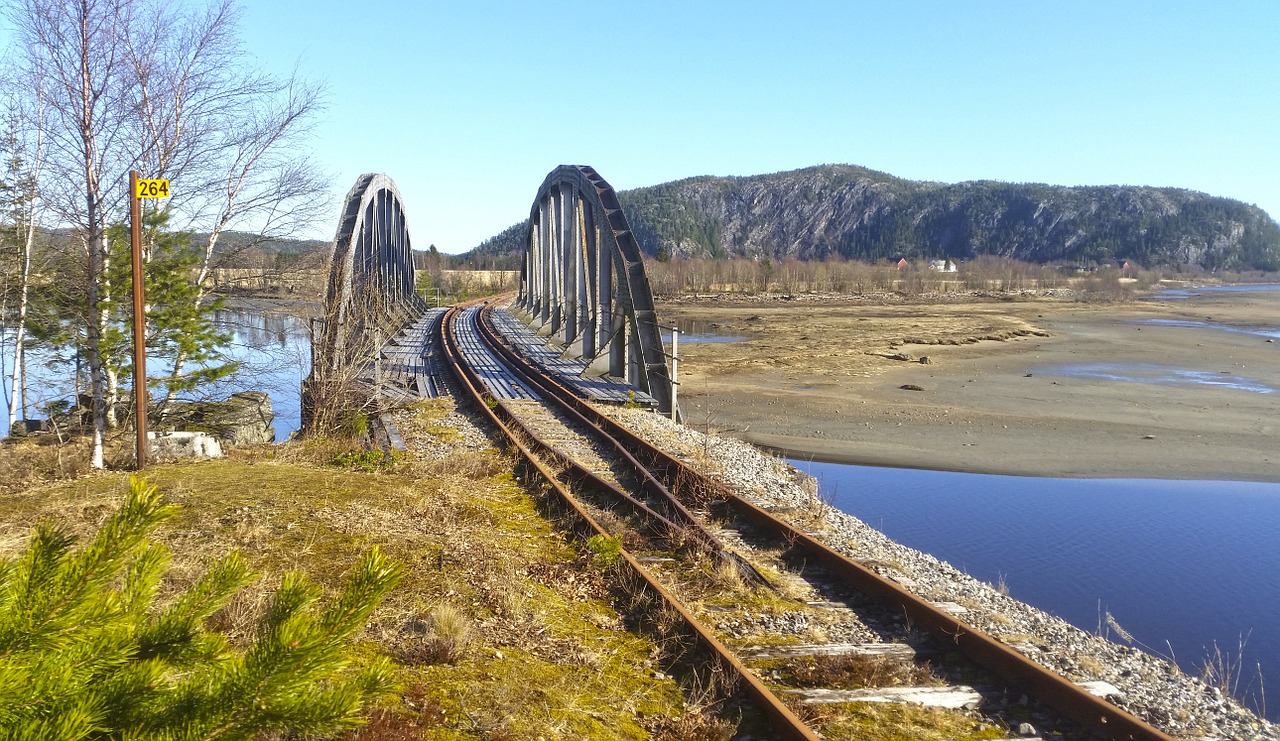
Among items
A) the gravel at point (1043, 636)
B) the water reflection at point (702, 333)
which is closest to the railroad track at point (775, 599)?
the gravel at point (1043, 636)

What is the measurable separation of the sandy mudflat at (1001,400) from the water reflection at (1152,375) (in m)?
0.14

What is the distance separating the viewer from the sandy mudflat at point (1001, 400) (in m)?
16.3

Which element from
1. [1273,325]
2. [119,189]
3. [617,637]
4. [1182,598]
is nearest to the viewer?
[617,637]

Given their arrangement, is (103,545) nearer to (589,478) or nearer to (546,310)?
(589,478)

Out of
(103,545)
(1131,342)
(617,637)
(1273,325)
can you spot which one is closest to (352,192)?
(617,637)

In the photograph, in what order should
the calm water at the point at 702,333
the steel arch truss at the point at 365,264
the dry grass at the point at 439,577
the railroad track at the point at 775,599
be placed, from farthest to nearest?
the calm water at the point at 702,333
the steel arch truss at the point at 365,264
the railroad track at the point at 775,599
the dry grass at the point at 439,577

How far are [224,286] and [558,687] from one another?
11901mm

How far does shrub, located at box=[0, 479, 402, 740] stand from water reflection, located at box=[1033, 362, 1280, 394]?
28.6 metres

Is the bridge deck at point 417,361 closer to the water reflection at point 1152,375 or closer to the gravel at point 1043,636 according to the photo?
the gravel at point 1043,636

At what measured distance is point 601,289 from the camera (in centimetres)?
1986

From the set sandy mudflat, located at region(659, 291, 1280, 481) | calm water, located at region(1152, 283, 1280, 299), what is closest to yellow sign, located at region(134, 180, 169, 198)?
sandy mudflat, located at region(659, 291, 1280, 481)

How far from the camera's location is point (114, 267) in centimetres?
1218

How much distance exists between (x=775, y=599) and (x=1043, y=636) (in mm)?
1833

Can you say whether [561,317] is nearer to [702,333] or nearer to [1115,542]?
[1115,542]
